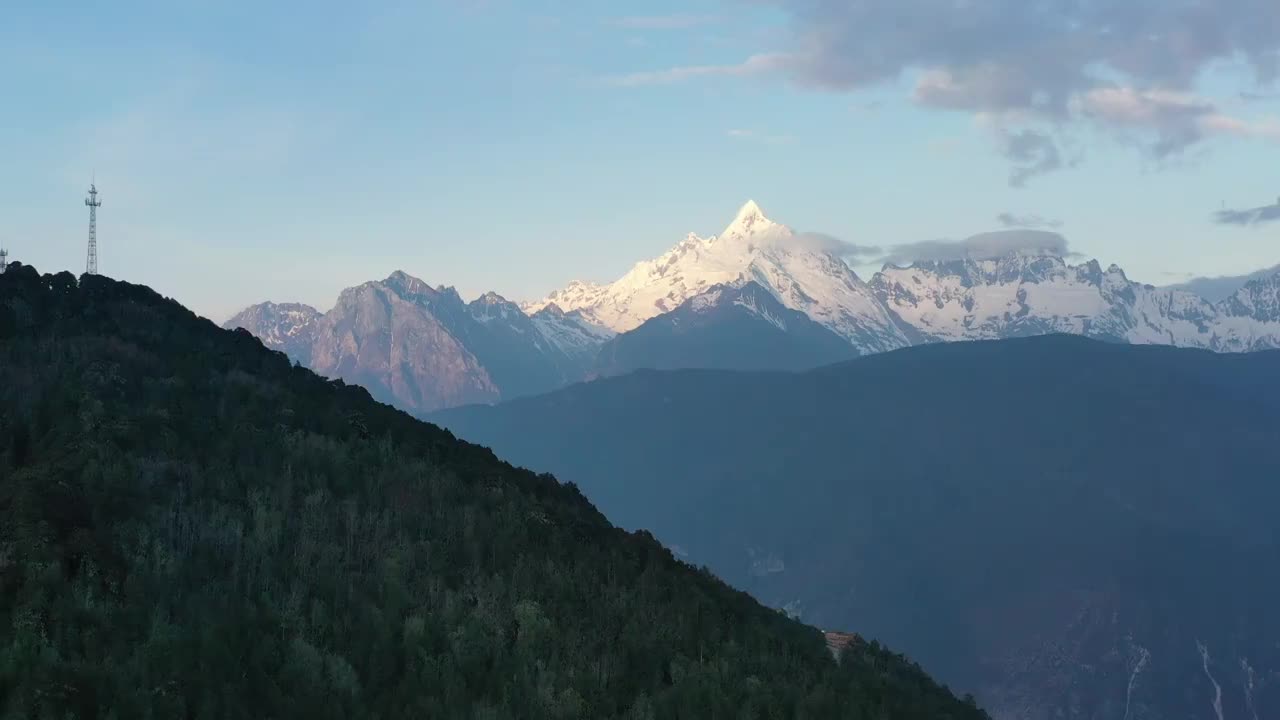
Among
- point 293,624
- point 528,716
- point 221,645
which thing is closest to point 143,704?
point 221,645

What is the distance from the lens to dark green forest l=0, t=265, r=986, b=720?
5697 centimetres

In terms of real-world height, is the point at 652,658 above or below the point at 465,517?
below

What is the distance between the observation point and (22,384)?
8462cm

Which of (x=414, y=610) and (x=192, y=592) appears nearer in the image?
(x=192, y=592)

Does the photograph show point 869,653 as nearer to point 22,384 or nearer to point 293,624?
point 293,624

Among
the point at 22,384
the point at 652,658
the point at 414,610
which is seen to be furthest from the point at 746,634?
the point at 22,384

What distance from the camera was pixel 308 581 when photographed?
69.0m

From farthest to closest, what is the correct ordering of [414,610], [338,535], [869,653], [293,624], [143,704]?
[869,653] → [338,535] → [414,610] → [293,624] → [143,704]

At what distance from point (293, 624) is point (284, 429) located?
103 ft

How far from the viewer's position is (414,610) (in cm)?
6894

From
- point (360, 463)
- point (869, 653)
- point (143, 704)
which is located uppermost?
point (360, 463)

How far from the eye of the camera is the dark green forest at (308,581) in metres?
57.0

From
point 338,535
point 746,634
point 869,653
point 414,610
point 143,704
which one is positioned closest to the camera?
point 143,704

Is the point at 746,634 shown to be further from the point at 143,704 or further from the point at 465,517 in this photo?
the point at 143,704
